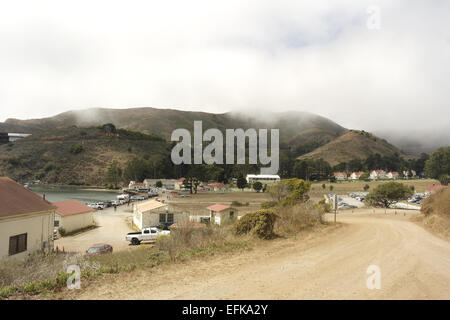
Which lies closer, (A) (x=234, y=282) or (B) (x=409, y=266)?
(A) (x=234, y=282)

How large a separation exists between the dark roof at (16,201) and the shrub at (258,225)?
1075 cm

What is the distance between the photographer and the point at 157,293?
5.29m

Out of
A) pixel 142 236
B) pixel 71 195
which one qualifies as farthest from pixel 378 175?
pixel 142 236

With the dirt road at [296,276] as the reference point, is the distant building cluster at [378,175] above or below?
above

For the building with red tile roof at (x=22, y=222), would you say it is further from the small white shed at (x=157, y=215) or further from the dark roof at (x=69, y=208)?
the small white shed at (x=157, y=215)

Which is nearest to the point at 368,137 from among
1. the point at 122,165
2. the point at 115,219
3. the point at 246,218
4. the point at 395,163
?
the point at 395,163

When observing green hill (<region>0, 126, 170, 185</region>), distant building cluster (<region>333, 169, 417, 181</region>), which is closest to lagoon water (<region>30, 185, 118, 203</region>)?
green hill (<region>0, 126, 170, 185</region>)

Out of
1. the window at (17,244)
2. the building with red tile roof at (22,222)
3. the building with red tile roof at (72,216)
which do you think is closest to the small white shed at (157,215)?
the building with red tile roof at (72,216)

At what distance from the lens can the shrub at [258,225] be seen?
10234 millimetres

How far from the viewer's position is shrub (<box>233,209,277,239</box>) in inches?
403

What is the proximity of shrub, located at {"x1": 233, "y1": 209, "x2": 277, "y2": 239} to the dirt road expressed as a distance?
116cm

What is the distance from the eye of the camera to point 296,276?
6.12 m
